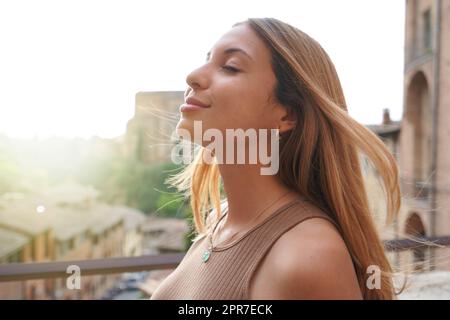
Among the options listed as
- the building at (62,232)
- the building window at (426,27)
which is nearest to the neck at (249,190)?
the building at (62,232)

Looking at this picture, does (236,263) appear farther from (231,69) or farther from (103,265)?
(103,265)

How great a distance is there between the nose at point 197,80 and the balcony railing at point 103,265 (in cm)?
81

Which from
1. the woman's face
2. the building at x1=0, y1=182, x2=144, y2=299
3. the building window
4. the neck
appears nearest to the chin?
the woman's face

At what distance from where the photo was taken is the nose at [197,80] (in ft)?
3.92

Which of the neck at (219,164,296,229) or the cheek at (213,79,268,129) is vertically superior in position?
the cheek at (213,79,268,129)

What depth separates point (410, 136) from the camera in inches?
607

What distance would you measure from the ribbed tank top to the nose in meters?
0.37

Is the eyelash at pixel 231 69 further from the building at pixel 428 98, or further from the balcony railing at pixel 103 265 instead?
the building at pixel 428 98

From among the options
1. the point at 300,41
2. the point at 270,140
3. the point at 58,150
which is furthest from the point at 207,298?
the point at 58,150

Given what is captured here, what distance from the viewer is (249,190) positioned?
1.22m

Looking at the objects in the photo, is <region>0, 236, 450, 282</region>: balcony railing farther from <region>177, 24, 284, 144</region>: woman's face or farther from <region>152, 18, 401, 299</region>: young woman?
<region>177, 24, 284, 144</region>: woman's face

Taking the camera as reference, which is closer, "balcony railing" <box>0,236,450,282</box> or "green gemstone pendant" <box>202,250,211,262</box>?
"green gemstone pendant" <box>202,250,211,262</box>

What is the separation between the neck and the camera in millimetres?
1199
